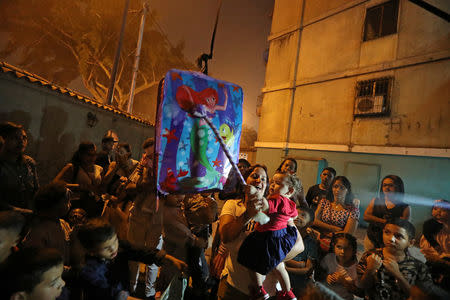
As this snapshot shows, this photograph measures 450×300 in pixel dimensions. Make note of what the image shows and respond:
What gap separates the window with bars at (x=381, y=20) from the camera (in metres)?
8.54

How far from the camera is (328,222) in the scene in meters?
3.34

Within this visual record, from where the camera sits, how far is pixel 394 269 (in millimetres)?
2256

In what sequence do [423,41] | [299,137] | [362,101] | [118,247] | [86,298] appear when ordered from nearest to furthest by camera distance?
[86,298] < [118,247] < [423,41] < [362,101] < [299,137]

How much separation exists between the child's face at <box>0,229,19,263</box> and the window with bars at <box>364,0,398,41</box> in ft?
36.9

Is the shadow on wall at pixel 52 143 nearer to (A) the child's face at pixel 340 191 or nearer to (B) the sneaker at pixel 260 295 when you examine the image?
(B) the sneaker at pixel 260 295

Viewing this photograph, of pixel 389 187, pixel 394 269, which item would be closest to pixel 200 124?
pixel 394 269

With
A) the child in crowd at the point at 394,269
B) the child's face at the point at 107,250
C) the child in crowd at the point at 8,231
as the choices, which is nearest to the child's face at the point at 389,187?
the child in crowd at the point at 394,269

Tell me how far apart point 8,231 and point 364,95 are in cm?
1028

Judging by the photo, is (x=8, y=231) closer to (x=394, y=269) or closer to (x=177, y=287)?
(x=177, y=287)

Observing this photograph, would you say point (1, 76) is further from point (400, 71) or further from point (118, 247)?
point (400, 71)

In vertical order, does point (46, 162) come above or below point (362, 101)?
below

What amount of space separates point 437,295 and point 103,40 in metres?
18.7

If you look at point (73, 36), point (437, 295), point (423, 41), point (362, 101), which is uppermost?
point (73, 36)

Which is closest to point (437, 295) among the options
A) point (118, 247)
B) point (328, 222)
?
point (328, 222)
